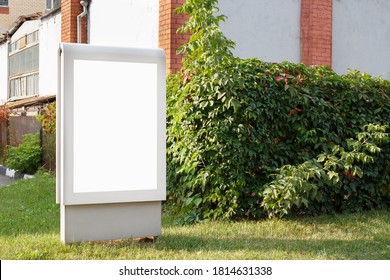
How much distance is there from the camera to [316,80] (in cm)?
855

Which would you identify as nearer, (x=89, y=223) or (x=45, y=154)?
(x=89, y=223)

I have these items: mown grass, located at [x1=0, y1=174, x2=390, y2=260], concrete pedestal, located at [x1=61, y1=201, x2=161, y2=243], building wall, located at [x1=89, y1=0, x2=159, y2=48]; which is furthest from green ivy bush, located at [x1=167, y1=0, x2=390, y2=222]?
building wall, located at [x1=89, y1=0, x2=159, y2=48]

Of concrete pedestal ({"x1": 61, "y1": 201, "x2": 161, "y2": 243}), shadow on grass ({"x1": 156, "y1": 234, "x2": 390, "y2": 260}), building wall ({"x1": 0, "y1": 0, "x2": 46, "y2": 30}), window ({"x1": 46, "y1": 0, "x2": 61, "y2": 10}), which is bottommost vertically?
shadow on grass ({"x1": 156, "y1": 234, "x2": 390, "y2": 260})

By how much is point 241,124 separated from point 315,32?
17.3ft

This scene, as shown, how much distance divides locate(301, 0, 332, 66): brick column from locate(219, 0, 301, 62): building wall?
0.42 ft

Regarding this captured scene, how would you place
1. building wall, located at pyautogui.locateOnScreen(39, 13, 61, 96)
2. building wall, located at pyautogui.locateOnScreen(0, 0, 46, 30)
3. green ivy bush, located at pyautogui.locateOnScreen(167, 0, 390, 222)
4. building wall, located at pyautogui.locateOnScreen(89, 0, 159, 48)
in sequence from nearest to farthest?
green ivy bush, located at pyautogui.locateOnScreen(167, 0, 390, 222), building wall, located at pyautogui.locateOnScreen(89, 0, 159, 48), building wall, located at pyautogui.locateOnScreen(39, 13, 61, 96), building wall, located at pyautogui.locateOnScreen(0, 0, 46, 30)

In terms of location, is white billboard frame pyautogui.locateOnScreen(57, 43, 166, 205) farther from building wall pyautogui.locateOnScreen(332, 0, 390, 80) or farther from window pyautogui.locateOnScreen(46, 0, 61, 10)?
window pyautogui.locateOnScreen(46, 0, 61, 10)

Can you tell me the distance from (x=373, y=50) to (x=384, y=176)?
563 cm

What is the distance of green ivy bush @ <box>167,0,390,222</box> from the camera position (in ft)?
25.6

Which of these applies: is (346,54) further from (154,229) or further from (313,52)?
(154,229)

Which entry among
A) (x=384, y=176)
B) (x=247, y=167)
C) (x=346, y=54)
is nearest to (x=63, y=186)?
(x=247, y=167)

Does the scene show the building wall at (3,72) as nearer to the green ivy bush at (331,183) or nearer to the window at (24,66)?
the window at (24,66)

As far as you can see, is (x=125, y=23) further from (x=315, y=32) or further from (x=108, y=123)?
(x=108, y=123)

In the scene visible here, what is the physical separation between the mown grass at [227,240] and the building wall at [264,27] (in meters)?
4.49
